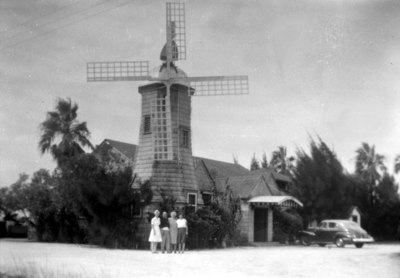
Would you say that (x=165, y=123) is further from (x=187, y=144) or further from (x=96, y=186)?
(x=96, y=186)

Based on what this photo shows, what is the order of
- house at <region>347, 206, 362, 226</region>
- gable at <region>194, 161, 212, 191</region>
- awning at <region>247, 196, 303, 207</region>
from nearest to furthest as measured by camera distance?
house at <region>347, 206, 362, 226</region>
awning at <region>247, 196, 303, 207</region>
gable at <region>194, 161, 212, 191</region>

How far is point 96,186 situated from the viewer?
18562 millimetres

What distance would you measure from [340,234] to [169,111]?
770cm

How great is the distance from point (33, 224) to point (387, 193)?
13939 millimetres

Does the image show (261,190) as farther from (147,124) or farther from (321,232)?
(147,124)

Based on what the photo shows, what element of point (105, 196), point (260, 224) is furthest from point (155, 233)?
point (260, 224)

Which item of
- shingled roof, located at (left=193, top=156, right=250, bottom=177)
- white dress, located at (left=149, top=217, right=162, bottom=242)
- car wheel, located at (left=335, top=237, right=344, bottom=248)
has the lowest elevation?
car wheel, located at (left=335, top=237, right=344, bottom=248)

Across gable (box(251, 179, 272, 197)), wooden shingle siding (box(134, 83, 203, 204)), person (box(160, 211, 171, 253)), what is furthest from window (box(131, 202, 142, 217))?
gable (box(251, 179, 272, 197))

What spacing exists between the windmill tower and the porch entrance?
4.73 meters

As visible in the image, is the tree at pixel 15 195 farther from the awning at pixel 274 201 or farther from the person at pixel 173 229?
the awning at pixel 274 201

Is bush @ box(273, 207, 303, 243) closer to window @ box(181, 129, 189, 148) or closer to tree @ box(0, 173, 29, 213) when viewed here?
window @ box(181, 129, 189, 148)

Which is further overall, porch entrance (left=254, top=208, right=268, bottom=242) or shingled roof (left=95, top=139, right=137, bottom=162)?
porch entrance (left=254, top=208, right=268, bottom=242)

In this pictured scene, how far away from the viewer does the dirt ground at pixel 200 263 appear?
12.8 meters

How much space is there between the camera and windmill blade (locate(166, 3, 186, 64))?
19.4 m
